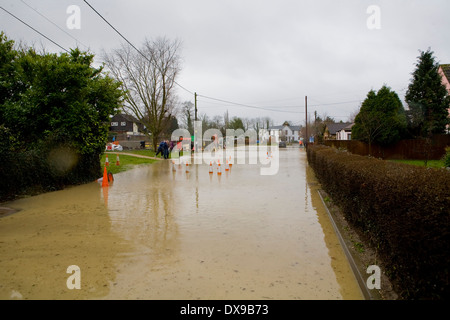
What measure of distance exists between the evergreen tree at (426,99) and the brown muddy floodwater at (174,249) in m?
21.1

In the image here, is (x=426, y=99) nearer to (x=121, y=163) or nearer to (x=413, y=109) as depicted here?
(x=413, y=109)

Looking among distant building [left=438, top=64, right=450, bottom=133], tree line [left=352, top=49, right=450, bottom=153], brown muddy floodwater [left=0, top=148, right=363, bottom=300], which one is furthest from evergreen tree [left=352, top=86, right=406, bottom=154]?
brown muddy floodwater [left=0, top=148, right=363, bottom=300]

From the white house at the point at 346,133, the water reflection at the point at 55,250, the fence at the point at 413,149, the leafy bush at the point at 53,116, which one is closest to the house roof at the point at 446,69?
the fence at the point at 413,149

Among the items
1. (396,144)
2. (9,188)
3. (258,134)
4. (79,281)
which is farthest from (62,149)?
(258,134)

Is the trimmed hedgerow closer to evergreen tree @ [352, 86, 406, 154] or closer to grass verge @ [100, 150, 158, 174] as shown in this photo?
grass verge @ [100, 150, 158, 174]

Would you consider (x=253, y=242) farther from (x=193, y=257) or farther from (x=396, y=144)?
(x=396, y=144)

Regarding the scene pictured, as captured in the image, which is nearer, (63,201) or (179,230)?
(179,230)

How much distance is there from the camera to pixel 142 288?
354cm

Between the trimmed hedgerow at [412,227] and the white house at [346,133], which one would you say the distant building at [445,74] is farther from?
the trimmed hedgerow at [412,227]

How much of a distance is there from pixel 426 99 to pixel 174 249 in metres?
26.6

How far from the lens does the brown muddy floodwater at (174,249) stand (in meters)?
3.53

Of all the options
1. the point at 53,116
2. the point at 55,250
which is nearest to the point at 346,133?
the point at 53,116

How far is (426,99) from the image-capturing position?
80.1ft

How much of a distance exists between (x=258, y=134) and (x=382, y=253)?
379 feet
